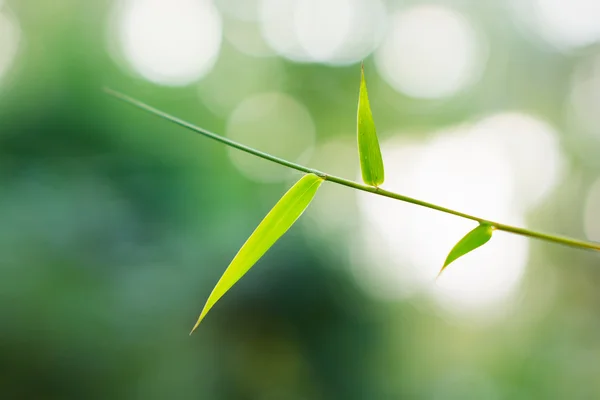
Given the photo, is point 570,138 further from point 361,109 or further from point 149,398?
point 361,109

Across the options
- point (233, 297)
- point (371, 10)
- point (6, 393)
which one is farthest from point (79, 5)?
point (371, 10)

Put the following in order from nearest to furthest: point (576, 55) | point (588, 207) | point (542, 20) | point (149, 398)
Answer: point (149, 398) → point (588, 207) → point (576, 55) → point (542, 20)

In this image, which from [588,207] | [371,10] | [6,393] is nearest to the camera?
[6,393]

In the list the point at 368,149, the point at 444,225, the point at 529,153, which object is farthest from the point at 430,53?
the point at 368,149

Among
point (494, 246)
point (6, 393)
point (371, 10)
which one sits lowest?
point (6, 393)

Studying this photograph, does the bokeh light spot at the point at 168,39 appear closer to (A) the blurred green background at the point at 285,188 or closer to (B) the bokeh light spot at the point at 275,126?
(A) the blurred green background at the point at 285,188
